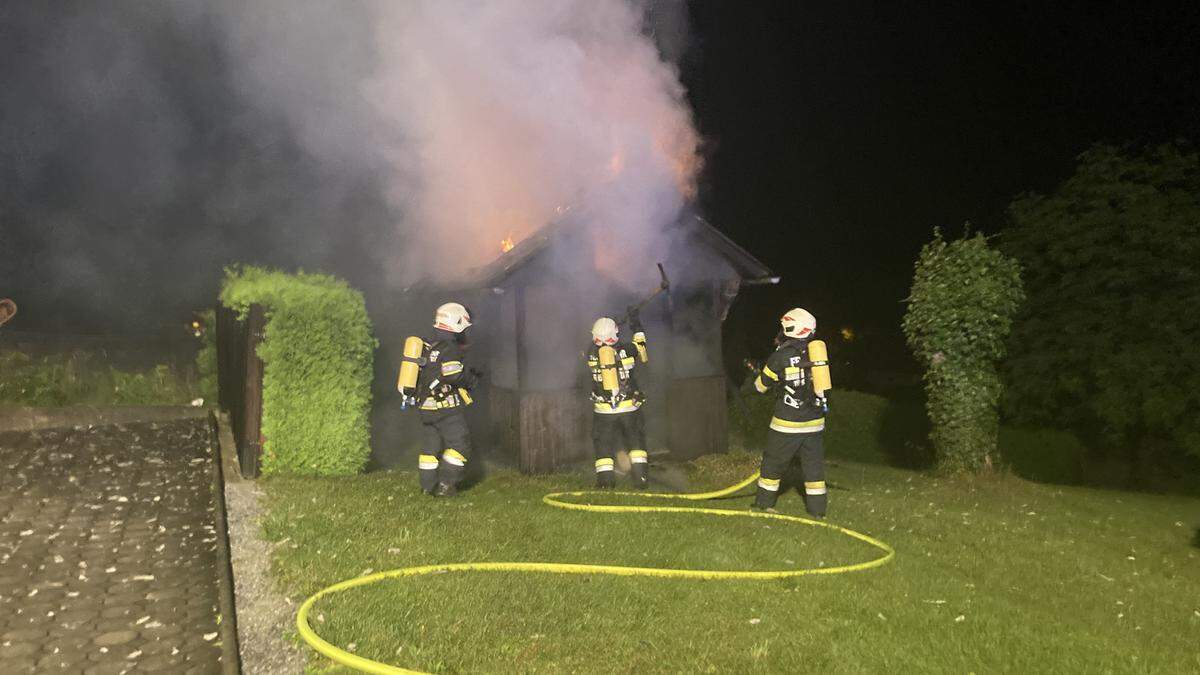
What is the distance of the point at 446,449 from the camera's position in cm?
848

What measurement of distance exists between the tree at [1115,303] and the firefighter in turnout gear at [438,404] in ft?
39.0

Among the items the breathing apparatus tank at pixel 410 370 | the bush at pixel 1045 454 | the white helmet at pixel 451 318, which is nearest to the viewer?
the breathing apparatus tank at pixel 410 370

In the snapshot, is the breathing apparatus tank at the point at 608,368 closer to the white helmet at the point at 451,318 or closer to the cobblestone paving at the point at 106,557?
the white helmet at the point at 451,318

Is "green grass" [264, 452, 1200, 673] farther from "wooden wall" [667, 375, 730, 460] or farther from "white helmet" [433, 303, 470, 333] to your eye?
"wooden wall" [667, 375, 730, 460]

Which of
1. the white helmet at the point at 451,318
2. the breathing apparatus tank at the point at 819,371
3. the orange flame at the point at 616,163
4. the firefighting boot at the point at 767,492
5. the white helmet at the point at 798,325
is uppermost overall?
the orange flame at the point at 616,163

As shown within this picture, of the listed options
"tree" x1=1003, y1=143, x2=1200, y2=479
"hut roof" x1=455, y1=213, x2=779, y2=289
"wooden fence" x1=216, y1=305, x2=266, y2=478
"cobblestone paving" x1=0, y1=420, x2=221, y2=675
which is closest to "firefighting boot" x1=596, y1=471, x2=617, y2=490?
"hut roof" x1=455, y1=213, x2=779, y2=289

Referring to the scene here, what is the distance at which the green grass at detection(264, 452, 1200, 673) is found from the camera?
4340 millimetres

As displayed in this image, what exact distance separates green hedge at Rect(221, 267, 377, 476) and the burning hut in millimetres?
1831

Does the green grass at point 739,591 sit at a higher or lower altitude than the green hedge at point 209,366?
lower


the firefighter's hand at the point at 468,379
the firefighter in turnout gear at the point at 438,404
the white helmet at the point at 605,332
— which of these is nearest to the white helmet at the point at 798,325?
the white helmet at the point at 605,332

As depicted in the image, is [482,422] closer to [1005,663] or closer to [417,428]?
[417,428]

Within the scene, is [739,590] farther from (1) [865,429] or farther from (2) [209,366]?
(1) [865,429]

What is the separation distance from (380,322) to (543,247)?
527 centimetres

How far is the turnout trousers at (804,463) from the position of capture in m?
7.99
